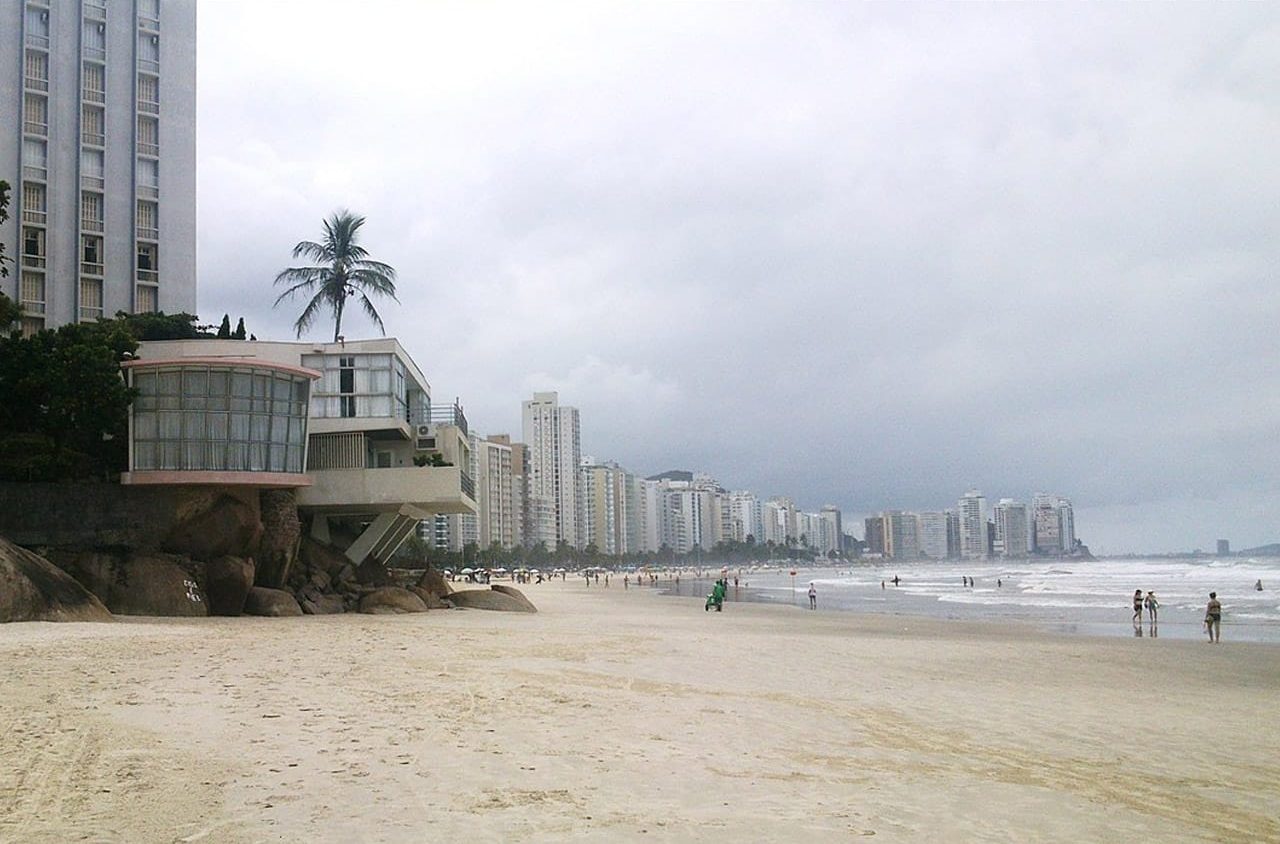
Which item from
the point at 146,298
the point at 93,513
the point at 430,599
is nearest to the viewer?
the point at 93,513

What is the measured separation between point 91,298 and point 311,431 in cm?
3429

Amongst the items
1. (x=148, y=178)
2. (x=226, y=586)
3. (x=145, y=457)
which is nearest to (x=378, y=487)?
(x=226, y=586)

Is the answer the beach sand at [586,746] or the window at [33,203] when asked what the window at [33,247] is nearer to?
the window at [33,203]

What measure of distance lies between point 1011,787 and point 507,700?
6153mm

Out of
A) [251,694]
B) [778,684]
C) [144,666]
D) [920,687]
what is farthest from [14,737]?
[920,687]

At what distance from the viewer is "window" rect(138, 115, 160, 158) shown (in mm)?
61250

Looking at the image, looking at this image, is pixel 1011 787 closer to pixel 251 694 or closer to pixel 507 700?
pixel 507 700

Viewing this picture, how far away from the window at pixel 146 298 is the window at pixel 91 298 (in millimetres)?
2071

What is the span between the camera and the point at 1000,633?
33.1 meters

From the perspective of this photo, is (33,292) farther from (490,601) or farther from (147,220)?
(490,601)

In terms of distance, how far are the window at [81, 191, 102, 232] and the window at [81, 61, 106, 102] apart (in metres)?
5.75

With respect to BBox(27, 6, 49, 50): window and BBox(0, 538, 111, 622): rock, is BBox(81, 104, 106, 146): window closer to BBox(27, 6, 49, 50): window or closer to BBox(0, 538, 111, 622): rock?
BBox(27, 6, 49, 50): window

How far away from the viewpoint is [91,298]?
58.6 metres

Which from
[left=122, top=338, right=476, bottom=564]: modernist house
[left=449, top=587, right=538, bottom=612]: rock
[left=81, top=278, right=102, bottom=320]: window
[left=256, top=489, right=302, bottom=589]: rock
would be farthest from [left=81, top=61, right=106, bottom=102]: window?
[left=256, top=489, right=302, bottom=589]: rock
